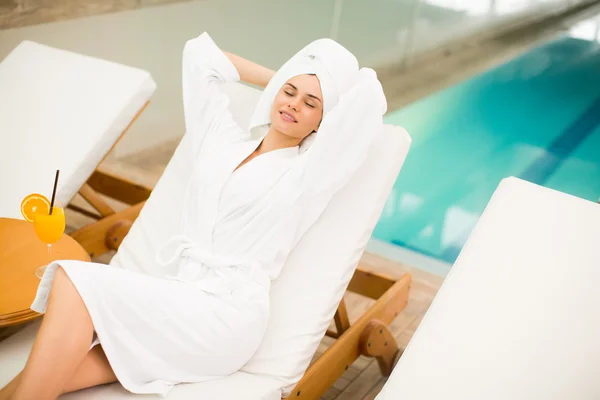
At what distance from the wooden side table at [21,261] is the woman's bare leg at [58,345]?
0.26 meters

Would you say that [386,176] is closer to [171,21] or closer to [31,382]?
[31,382]

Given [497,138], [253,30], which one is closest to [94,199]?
[253,30]

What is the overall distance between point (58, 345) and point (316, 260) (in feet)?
2.62

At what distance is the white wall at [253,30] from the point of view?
14.1 feet

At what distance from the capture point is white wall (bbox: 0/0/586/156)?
169 inches

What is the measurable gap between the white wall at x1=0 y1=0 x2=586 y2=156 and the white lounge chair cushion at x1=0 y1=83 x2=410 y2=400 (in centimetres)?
188

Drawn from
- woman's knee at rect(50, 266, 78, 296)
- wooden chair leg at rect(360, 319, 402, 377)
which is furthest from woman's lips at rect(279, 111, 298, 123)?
woman's knee at rect(50, 266, 78, 296)

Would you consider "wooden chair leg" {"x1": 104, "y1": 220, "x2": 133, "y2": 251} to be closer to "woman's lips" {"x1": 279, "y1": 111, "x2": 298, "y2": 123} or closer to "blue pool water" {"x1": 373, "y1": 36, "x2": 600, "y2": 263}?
"woman's lips" {"x1": 279, "y1": 111, "x2": 298, "y2": 123}

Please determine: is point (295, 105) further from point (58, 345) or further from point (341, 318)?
point (58, 345)

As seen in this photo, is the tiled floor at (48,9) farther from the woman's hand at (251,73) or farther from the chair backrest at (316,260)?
the chair backrest at (316,260)

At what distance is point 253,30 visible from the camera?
5.27 meters

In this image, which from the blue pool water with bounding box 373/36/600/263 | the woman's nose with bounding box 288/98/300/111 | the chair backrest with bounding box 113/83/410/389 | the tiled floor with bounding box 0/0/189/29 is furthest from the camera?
the blue pool water with bounding box 373/36/600/263

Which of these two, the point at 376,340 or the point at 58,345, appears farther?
the point at 376,340

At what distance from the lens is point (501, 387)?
60.7 inches
